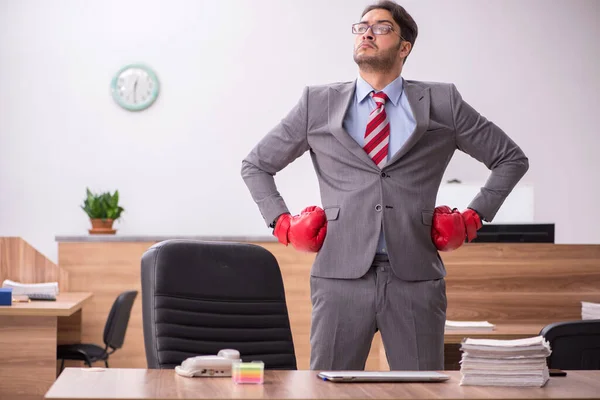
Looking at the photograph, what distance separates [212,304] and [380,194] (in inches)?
22.8

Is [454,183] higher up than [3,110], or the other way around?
[3,110]

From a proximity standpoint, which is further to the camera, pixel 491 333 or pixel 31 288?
pixel 31 288

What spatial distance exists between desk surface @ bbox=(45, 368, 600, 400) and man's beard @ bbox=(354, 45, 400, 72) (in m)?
1.12

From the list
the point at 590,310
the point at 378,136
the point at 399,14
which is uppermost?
the point at 399,14

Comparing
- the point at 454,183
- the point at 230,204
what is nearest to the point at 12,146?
the point at 230,204

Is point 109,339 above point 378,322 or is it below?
below

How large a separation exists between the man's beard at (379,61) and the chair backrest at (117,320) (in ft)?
8.61

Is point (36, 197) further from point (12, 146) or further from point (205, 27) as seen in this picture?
point (205, 27)

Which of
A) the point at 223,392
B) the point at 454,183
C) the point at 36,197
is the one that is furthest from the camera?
the point at 36,197

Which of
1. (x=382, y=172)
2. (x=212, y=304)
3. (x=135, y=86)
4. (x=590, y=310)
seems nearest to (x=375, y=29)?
(x=382, y=172)

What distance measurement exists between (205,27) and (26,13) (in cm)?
147

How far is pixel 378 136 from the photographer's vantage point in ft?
7.79

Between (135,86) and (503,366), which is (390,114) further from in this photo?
(135,86)

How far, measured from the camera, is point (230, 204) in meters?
6.80
